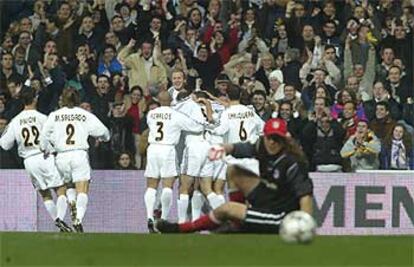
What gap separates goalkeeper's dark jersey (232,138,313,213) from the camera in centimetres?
1287

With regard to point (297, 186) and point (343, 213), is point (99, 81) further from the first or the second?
point (297, 186)

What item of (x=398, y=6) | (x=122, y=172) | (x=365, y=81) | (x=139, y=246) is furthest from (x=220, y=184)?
(x=139, y=246)

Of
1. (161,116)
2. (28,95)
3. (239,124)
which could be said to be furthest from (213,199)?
(28,95)

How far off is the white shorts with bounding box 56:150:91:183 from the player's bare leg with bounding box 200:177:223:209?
5.31 feet

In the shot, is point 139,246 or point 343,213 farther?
point 343,213

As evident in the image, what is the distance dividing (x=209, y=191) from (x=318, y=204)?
1.55 m

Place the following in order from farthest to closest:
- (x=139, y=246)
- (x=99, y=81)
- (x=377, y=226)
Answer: (x=99, y=81), (x=377, y=226), (x=139, y=246)

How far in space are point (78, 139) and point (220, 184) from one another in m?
2.12

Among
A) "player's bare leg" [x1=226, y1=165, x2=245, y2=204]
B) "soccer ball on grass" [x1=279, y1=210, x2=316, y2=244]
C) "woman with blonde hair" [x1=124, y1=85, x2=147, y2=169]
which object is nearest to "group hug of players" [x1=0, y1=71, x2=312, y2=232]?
"woman with blonde hair" [x1=124, y1=85, x2=147, y2=169]

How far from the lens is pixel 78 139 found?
19094mm

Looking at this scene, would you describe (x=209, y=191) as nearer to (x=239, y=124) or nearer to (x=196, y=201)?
(x=196, y=201)

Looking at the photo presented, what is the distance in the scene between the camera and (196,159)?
19.4m

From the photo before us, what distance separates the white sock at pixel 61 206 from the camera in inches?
753

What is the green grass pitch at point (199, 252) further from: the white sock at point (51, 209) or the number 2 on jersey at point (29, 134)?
the number 2 on jersey at point (29, 134)
